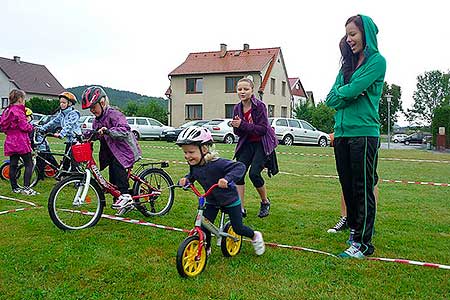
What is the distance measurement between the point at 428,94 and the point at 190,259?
101 meters

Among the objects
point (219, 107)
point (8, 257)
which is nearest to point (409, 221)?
point (8, 257)

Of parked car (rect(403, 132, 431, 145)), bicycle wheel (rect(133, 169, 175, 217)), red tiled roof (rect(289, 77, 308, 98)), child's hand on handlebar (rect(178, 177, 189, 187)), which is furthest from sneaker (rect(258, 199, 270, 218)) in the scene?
red tiled roof (rect(289, 77, 308, 98))

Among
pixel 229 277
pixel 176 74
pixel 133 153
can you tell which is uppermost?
pixel 176 74

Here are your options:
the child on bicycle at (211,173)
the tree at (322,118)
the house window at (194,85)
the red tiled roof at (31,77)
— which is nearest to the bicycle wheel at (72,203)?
the child on bicycle at (211,173)

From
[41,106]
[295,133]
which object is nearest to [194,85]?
[41,106]

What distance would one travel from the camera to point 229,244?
464cm

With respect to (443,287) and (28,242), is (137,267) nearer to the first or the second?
(28,242)

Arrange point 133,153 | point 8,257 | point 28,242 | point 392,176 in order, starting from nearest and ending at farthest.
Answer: point 8,257 < point 28,242 < point 133,153 < point 392,176

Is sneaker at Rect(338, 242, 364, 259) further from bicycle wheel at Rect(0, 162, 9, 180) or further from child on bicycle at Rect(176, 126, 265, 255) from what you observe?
bicycle wheel at Rect(0, 162, 9, 180)

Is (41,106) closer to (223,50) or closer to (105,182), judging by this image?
(223,50)

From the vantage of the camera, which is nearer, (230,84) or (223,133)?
(223,133)

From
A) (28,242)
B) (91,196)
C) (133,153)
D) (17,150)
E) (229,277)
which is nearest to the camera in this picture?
(229,277)

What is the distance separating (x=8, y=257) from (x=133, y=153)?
6.66ft

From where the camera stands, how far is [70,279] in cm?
399
